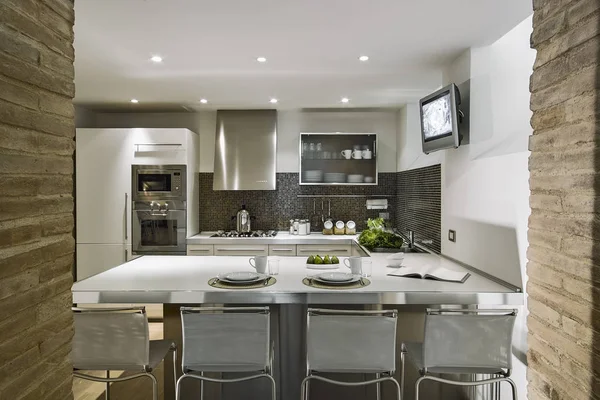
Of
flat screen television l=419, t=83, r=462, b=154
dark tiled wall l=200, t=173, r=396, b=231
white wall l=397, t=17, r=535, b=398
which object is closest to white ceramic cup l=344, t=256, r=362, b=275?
white wall l=397, t=17, r=535, b=398

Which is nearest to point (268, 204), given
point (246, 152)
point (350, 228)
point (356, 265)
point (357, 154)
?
point (246, 152)

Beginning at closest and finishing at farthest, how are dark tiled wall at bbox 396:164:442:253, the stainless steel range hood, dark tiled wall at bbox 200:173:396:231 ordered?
dark tiled wall at bbox 396:164:442:253 → the stainless steel range hood → dark tiled wall at bbox 200:173:396:231

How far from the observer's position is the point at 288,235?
498cm

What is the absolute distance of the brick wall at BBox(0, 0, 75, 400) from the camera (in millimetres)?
919

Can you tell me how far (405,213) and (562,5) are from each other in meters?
3.54

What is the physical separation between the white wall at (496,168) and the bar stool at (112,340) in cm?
185

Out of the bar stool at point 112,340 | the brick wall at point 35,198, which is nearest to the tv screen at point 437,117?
the bar stool at point 112,340

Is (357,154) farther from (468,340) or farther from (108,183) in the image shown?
(468,340)

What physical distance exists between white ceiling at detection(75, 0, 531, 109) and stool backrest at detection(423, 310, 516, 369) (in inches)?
60.6

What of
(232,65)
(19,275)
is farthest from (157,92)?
(19,275)

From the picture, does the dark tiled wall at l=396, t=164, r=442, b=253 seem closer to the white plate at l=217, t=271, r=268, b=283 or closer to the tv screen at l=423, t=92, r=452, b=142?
the tv screen at l=423, t=92, r=452, b=142

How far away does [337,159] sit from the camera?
5.11 m

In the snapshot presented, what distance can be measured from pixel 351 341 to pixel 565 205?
1.02m

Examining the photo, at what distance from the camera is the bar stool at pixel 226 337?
1.94 metres
